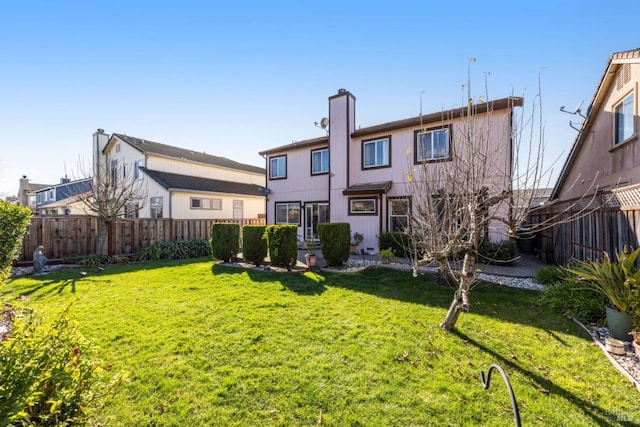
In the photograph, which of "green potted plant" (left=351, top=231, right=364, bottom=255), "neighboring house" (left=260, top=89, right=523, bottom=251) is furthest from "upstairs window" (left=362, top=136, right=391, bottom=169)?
"green potted plant" (left=351, top=231, right=364, bottom=255)

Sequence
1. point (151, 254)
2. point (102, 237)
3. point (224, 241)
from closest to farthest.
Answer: point (224, 241) → point (102, 237) → point (151, 254)

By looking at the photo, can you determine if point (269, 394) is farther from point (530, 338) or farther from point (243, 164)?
point (243, 164)

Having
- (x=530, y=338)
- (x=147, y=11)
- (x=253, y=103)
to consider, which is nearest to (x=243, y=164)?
(x=253, y=103)

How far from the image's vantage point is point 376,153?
12.7 meters

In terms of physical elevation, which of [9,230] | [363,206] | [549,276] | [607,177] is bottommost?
[549,276]

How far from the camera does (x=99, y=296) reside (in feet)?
21.0

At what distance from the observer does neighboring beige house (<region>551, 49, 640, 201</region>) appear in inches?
297

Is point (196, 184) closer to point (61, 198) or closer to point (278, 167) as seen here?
point (278, 167)

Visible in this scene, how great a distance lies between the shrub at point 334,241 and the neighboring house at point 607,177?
5.67m

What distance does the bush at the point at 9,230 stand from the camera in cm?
613

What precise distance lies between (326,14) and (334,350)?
30.0 ft

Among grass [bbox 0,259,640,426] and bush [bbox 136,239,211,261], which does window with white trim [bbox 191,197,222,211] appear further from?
grass [bbox 0,259,640,426]

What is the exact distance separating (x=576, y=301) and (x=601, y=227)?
8.08ft

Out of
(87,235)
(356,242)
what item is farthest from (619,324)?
(87,235)
